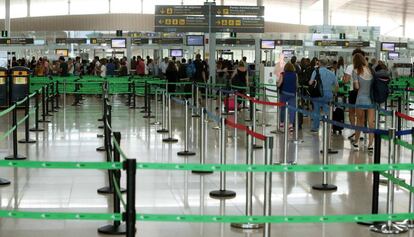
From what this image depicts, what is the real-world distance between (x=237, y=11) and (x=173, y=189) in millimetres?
18885

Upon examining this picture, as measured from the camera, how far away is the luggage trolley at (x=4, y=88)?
2172cm

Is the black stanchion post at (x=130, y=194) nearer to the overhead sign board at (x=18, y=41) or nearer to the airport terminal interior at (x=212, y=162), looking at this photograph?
the airport terminal interior at (x=212, y=162)

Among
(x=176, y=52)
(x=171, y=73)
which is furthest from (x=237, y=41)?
(x=171, y=73)

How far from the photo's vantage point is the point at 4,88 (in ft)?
72.3

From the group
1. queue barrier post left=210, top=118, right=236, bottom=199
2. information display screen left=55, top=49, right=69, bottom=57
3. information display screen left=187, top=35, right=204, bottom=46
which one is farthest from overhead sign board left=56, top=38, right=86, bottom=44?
queue barrier post left=210, top=118, right=236, bottom=199

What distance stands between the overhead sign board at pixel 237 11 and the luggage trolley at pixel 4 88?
8633mm

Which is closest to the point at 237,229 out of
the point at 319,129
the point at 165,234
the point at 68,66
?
the point at 165,234

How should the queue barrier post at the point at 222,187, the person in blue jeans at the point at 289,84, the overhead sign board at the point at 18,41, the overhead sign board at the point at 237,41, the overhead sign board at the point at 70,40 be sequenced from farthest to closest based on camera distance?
the overhead sign board at the point at 70,40 < the overhead sign board at the point at 237,41 < the overhead sign board at the point at 18,41 < the person in blue jeans at the point at 289,84 < the queue barrier post at the point at 222,187

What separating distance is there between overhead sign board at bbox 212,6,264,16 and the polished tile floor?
464 inches

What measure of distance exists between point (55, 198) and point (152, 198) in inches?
45.7

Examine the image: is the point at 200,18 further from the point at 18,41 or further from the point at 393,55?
the point at 393,55

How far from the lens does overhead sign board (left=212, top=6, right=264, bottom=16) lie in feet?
89.1

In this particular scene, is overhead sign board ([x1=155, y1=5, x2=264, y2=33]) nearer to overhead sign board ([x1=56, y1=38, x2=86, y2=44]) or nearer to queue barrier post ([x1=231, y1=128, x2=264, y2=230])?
overhead sign board ([x1=56, y1=38, x2=86, y2=44])

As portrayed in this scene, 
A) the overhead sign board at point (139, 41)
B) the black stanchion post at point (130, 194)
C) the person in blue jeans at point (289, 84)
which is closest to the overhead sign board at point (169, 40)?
the overhead sign board at point (139, 41)
